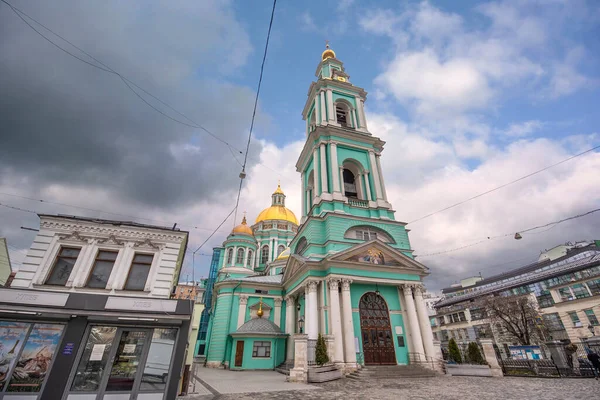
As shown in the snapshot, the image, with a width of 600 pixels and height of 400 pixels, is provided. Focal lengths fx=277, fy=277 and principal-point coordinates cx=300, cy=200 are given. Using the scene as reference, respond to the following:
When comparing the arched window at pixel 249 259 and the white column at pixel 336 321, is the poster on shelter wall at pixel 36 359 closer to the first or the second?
the white column at pixel 336 321

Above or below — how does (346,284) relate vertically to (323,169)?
below

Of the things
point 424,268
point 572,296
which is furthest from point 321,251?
point 572,296

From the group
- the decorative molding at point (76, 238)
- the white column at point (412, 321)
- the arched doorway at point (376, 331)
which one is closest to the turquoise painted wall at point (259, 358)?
the arched doorway at point (376, 331)

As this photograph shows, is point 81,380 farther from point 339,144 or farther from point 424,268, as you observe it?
point 339,144

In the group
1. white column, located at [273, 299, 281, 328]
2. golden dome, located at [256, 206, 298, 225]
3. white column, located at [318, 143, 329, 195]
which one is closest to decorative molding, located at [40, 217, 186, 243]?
white column, located at [318, 143, 329, 195]

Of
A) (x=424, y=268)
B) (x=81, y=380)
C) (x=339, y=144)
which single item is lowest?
(x=81, y=380)

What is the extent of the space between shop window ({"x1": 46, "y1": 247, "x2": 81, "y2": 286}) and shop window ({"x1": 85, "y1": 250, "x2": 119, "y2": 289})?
2.48 ft

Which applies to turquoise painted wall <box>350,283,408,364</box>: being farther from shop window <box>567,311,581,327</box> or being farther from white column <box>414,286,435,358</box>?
shop window <box>567,311,581,327</box>

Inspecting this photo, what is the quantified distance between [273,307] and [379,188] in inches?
561

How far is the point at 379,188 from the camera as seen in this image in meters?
23.8

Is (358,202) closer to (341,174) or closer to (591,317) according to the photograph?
(341,174)

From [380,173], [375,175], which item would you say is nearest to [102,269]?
[375,175]

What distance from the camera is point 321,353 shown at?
1438cm

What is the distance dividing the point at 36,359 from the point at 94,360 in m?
1.48
